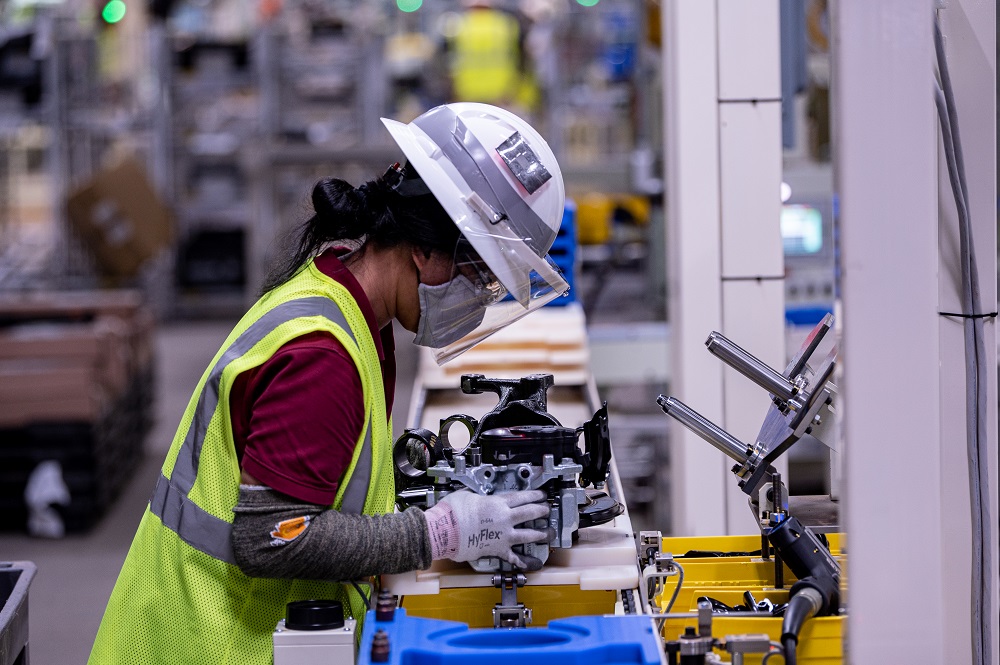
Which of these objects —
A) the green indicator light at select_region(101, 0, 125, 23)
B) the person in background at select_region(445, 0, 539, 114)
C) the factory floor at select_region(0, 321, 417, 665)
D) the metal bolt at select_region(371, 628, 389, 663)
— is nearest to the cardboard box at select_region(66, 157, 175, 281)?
the factory floor at select_region(0, 321, 417, 665)

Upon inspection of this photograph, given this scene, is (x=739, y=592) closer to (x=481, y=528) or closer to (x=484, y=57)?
(x=481, y=528)

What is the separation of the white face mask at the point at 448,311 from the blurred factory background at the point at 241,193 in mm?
307

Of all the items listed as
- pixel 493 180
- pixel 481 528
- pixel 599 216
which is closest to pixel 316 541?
pixel 481 528

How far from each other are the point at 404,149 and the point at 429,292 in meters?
0.22

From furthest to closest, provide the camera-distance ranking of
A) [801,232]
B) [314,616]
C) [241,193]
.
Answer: [241,193], [801,232], [314,616]

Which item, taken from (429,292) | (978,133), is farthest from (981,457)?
(429,292)

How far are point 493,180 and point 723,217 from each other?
4.37 feet

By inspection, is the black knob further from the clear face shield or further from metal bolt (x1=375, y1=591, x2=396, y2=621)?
the clear face shield

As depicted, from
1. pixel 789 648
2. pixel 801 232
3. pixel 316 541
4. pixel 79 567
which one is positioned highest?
pixel 801 232

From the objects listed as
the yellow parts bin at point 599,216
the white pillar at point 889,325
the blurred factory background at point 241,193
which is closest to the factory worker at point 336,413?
the blurred factory background at point 241,193

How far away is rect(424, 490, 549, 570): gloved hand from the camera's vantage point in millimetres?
1491

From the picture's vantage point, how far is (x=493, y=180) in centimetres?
167

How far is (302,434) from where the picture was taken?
1.47 metres

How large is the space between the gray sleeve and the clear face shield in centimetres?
37
